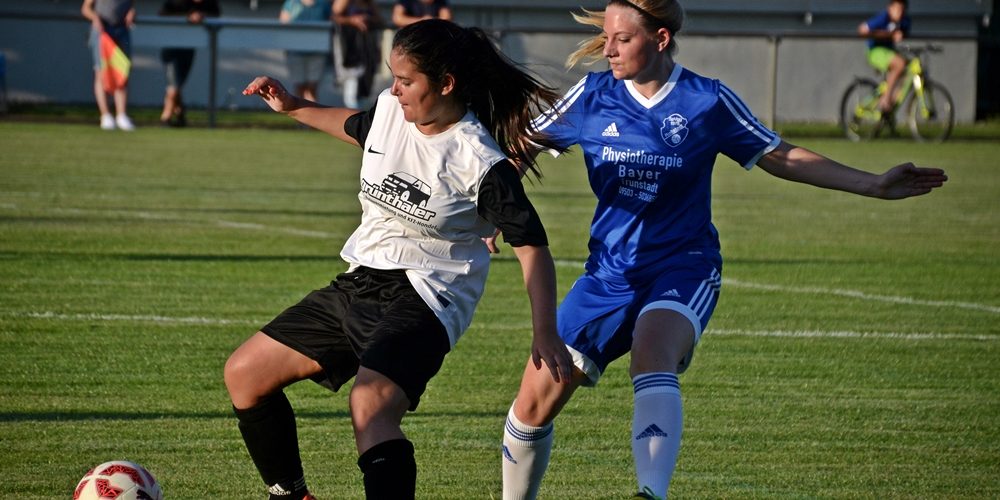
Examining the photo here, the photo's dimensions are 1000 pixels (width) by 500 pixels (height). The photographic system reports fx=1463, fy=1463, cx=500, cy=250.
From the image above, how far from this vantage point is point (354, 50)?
2211 centimetres

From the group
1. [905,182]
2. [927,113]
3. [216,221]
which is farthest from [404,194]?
[927,113]

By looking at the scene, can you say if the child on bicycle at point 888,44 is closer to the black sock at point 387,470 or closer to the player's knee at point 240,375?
the player's knee at point 240,375

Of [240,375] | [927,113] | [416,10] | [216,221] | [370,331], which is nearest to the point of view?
[370,331]

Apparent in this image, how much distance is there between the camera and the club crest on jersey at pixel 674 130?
15.6 ft

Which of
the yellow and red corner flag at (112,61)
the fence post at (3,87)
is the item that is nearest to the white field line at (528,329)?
the yellow and red corner flag at (112,61)

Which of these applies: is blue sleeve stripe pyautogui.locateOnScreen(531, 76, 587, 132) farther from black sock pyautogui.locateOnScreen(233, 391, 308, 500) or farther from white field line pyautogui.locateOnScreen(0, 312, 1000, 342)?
white field line pyautogui.locateOnScreen(0, 312, 1000, 342)

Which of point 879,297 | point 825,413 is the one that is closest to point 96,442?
point 825,413

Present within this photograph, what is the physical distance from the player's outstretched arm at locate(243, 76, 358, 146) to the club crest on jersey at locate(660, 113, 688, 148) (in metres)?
1.01

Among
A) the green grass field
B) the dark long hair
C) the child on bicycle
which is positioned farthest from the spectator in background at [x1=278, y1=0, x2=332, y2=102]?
the dark long hair

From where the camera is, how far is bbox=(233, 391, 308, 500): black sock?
434 centimetres

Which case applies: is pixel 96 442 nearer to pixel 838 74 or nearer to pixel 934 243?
pixel 934 243

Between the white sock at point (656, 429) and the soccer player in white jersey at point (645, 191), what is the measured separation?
4cm

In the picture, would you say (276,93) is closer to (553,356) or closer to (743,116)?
(553,356)

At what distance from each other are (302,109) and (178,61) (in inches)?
681
